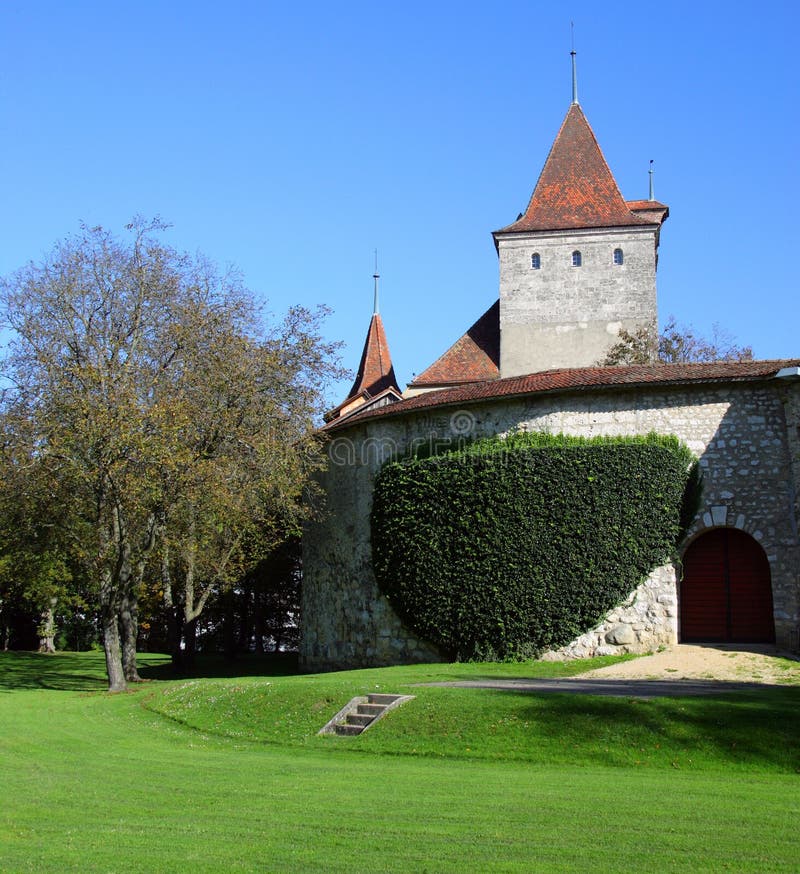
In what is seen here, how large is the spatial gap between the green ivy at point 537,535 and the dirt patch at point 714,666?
1.78m

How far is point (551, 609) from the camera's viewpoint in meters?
20.8

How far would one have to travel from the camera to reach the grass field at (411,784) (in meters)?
7.46

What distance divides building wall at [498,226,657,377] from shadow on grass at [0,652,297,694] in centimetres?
1425

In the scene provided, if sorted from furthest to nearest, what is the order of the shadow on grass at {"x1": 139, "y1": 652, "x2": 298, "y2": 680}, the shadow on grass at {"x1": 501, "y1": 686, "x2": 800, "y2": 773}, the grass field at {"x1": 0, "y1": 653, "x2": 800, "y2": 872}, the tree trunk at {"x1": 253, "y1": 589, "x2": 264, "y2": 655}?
the tree trunk at {"x1": 253, "y1": 589, "x2": 264, "y2": 655} < the shadow on grass at {"x1": 139, "y1": 652, "x2": 298, "y2": 680} < the shadow on grass at {"x1": 501, "y1": 686, "x2": 800, "y2": 773} < the grass field at {"x1": 0, "y1": 653, "x2": 800, "y2": 872}

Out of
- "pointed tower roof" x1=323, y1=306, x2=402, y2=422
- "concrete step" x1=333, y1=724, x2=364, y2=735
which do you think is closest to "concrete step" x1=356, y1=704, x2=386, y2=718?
"concrete step" x1=333, y1=724, x2=364, y2=735

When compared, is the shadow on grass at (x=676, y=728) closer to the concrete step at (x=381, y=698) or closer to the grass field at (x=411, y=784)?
the grass field at (x=411, y=784)

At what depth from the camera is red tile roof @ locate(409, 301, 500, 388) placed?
37.7 m

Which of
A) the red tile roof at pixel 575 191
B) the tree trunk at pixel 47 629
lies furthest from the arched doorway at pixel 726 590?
the tree trunk at pixel 47 629

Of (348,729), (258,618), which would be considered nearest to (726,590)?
(348,729)

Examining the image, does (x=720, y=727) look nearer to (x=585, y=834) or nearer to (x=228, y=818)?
(x=585, y=834)

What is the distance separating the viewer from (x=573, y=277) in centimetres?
3850

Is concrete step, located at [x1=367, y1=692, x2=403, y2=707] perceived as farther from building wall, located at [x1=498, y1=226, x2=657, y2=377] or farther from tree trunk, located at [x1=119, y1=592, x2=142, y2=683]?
building wall, located at [x1=498, y1=226, x2=657, y2=377]

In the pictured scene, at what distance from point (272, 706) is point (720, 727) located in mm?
7098

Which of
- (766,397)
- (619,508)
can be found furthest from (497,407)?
(766,397)
